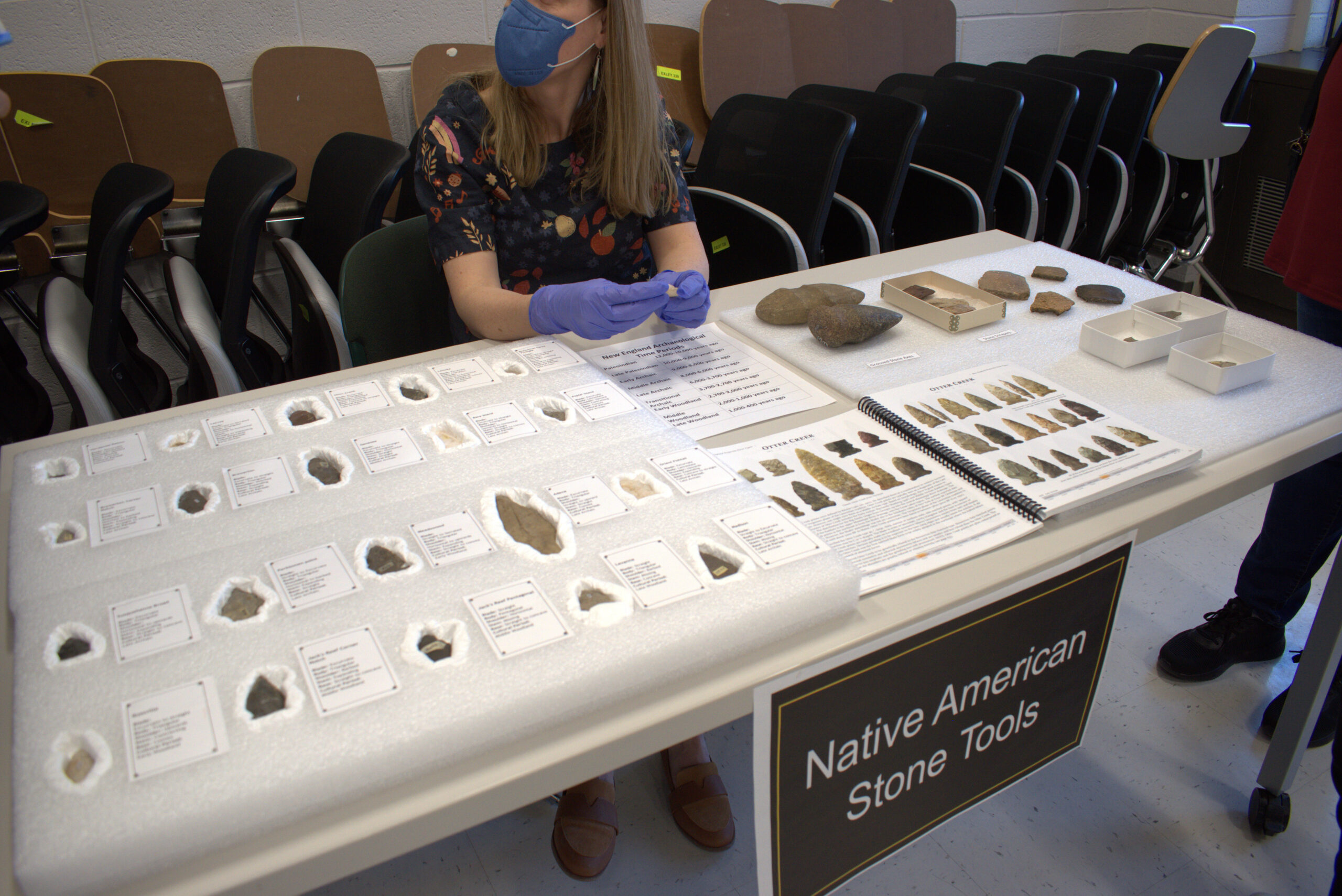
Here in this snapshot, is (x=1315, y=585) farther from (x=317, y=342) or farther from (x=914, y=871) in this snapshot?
(x=317, y=342)

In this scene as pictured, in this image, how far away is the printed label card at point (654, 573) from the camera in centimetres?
65

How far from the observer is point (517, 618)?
63cm

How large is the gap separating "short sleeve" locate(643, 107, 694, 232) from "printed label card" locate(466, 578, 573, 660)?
94cm

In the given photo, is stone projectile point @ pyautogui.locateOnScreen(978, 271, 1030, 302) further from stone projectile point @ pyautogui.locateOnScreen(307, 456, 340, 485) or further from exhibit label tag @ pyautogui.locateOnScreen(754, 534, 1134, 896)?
stone projectile point @ pyautogui.locateOnScreen(307, 456, 340, 485)

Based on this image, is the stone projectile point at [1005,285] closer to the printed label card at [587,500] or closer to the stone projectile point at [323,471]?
the printed label card at [587,500]

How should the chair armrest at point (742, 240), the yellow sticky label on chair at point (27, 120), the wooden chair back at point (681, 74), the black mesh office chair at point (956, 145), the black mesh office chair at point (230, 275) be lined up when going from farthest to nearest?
the wooden chair back at point (681, 74) < the black mesh office chair at point (956, 145) < the yellow sticky label on chair at point (27, 120) < the chair armrest at point (742, 240) < the black mesh office chair at point (230, 275)

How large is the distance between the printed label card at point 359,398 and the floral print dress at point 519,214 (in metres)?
0.35

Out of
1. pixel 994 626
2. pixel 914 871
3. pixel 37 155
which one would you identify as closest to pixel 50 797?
pixel 994 626

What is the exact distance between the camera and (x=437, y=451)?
845mm

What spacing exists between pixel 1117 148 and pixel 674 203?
2133 millimetres

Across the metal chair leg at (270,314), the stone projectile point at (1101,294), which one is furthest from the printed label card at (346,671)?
the metal chair leg at (270,314)

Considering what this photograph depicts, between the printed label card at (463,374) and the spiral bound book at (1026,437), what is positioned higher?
the printed label card at (463,374)

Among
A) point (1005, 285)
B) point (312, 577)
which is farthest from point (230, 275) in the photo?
point (1005, 285)

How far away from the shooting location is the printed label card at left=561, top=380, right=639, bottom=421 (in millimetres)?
907
